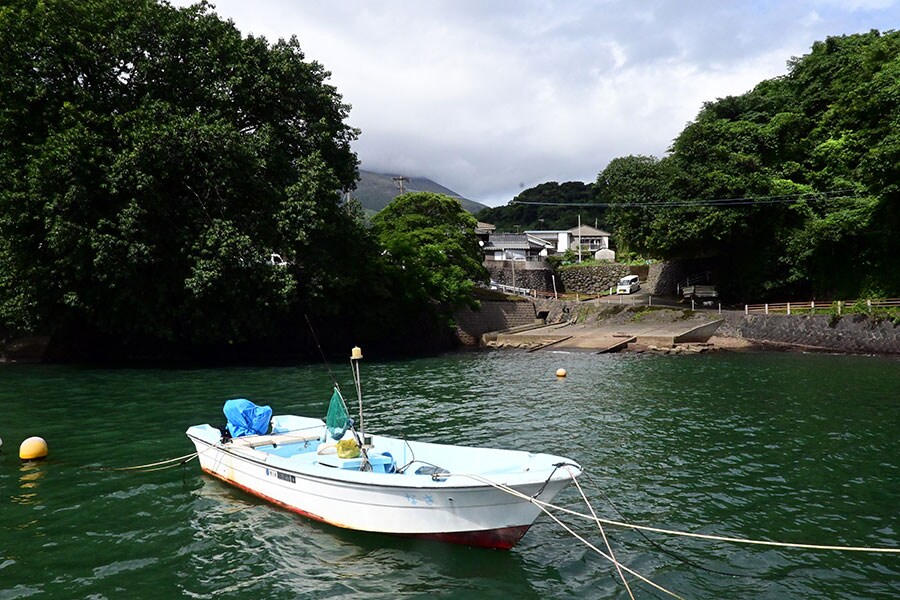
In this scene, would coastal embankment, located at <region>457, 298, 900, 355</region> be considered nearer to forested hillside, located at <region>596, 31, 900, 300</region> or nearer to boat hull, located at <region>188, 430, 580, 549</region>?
forested hillside, located at <region>596, 31, 900, 300</region>

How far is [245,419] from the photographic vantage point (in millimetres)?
13070

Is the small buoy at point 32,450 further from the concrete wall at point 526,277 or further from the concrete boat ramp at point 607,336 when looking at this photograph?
the concrete wall at point 526,277

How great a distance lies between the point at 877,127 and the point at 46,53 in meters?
49.6

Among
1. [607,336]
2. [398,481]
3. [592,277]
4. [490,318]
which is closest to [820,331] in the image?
[607,336]

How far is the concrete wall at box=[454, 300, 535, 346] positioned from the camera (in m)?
48.2

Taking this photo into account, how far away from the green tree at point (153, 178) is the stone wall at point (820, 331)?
28.3m

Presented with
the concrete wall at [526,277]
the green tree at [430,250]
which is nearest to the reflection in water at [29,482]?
the green tree at [430,250]

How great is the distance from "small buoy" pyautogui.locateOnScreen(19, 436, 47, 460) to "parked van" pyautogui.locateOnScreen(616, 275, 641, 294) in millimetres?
53384

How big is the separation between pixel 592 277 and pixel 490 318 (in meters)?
22.1

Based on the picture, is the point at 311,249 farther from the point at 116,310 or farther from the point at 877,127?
the point at 877,127

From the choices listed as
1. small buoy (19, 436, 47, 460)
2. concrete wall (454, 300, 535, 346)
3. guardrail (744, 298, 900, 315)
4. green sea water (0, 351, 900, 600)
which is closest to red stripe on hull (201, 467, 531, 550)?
green sea water (0, 351, 900, 600)

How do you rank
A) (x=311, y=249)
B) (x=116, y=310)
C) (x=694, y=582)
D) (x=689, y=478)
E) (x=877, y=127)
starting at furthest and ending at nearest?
(x=877, y=127), (x=311, y=249), (x=116, y=310), (x=689, y=478), (x=694, y=582)

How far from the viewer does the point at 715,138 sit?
47.3m

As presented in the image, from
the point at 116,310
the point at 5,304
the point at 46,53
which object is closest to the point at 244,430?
Result: the point at 116,310
